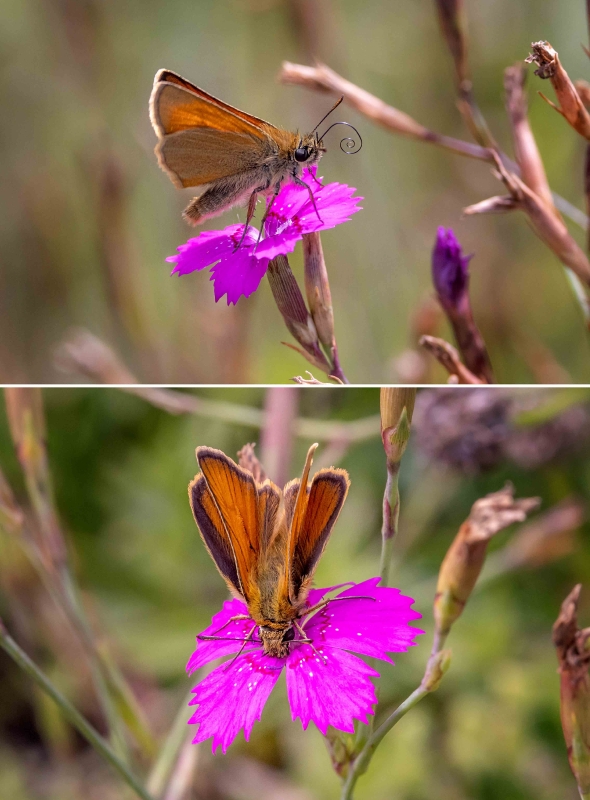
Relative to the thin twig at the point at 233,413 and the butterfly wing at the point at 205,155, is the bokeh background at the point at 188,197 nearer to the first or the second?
the thin twig at the point at 233,413

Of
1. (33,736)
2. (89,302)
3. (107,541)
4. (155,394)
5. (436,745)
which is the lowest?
(436,745)

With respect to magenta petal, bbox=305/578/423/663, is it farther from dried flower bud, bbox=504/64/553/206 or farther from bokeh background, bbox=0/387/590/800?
dried flower bud, bbox=504/64/553/206

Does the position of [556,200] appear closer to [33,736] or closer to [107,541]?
[107,541]

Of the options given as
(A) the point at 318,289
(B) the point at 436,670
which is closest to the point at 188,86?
(A) the point at 318,289

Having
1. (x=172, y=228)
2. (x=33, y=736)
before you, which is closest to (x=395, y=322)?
(x=172, y=228)

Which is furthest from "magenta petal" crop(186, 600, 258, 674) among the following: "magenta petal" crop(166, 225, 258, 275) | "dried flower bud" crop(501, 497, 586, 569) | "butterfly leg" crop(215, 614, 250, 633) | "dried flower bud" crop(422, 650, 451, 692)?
"dried flower bud" crop(501, 497, 586, 569)
